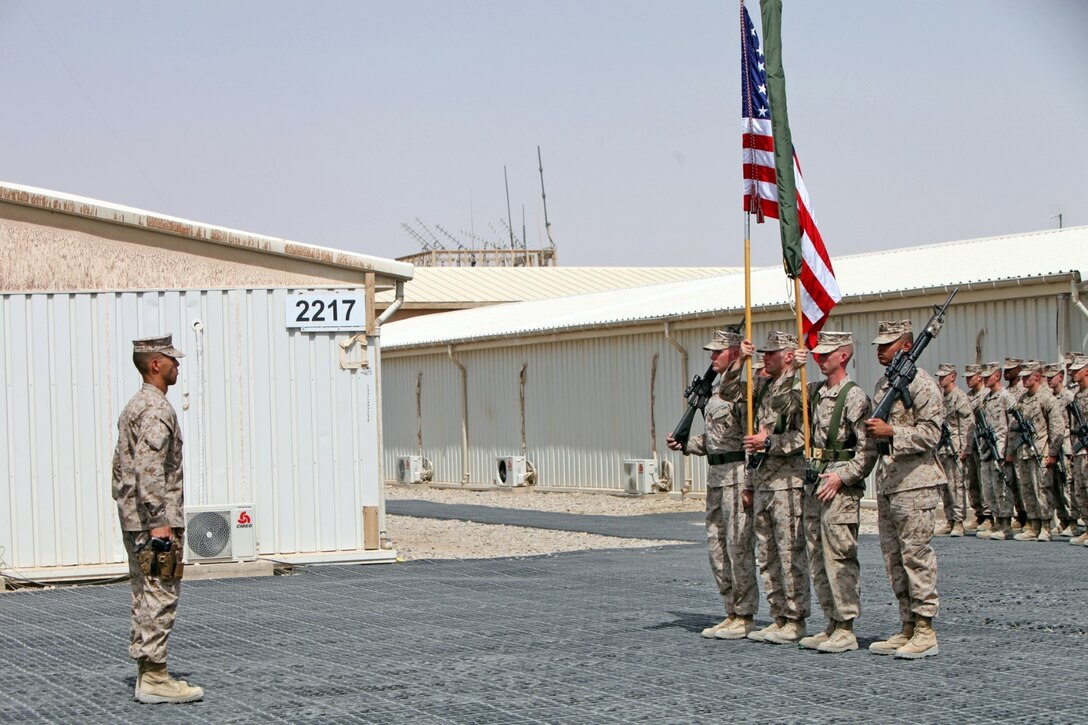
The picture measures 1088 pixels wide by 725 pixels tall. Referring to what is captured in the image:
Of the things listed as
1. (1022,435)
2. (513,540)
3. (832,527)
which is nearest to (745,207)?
(832,527)

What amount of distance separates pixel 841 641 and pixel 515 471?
20.1 metres

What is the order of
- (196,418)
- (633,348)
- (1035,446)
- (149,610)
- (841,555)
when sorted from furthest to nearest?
(633,348) < (1035,446) < (196,418) < (841,555) < (149,610)

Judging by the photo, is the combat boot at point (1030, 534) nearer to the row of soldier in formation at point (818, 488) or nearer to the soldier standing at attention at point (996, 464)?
the soldier standing at attention at point (996, 464)

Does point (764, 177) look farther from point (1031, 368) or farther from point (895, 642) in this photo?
point (1031, 368)

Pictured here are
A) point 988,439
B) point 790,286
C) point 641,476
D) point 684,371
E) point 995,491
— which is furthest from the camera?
point 641,476

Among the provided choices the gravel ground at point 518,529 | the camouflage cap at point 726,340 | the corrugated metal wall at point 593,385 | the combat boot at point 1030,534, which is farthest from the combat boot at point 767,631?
the corrugated metal wall at point 593,385

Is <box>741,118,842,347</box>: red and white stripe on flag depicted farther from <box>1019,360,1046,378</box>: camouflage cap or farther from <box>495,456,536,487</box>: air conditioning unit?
<box>495,456,536,487</box>: air conditioning unit

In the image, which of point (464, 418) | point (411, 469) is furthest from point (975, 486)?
point (411, 469)

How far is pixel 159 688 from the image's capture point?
775 cm

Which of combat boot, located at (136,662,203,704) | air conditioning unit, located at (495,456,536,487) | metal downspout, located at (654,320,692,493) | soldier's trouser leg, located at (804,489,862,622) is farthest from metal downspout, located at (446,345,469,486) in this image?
combat boot, located at (136,662,203,704)

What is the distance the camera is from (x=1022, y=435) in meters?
17.0

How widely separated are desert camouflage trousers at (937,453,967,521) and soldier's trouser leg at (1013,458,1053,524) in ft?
2.81

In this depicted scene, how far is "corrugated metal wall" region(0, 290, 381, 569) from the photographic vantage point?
47.9ft

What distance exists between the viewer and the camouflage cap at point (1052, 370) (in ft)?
56.1
